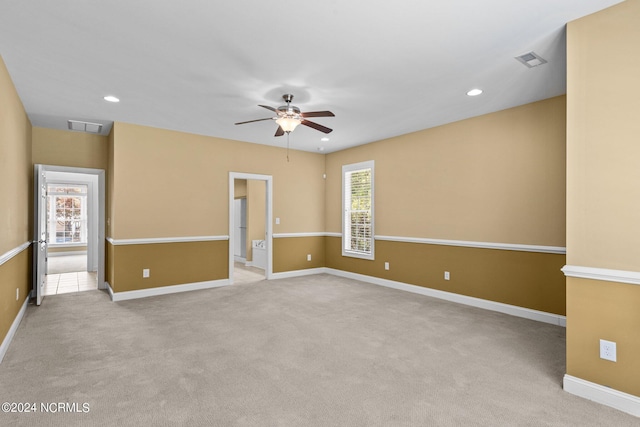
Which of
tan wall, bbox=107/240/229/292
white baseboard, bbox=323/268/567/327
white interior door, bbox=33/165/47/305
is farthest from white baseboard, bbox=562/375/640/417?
white interior door, bbox=33/165/47/305

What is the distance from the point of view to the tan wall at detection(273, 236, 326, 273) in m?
6.60

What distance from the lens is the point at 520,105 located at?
13.5ft

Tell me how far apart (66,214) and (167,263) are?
695 cm

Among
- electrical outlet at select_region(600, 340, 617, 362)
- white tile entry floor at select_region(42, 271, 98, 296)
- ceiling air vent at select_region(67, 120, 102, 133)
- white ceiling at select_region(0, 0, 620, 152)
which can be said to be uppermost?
white ceiling at select_region(0, 0, 620, 152)

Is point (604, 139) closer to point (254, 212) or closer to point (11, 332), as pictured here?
point (11, 332)

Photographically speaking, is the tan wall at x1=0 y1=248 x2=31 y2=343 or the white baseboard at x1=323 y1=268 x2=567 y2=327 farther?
the white baseboard at x1=323 y1=268 x2=567 y2=327

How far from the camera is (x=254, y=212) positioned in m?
8.54

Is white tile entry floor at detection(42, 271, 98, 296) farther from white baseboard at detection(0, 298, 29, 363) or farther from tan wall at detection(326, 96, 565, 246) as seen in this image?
tan wall at detection(326, 96, 565, 246)

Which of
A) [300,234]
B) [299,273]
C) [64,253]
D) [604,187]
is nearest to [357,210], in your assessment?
[300,234]

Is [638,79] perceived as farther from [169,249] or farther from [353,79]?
[169,249]

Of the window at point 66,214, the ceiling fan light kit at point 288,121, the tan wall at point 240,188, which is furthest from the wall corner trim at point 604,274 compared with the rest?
the window at point 66,214

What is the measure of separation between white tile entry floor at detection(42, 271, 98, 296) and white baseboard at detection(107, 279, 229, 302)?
2.59 feet

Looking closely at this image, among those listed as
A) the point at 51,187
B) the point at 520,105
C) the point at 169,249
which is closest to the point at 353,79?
the point at 520,105

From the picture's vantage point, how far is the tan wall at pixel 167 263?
4.90 meters
